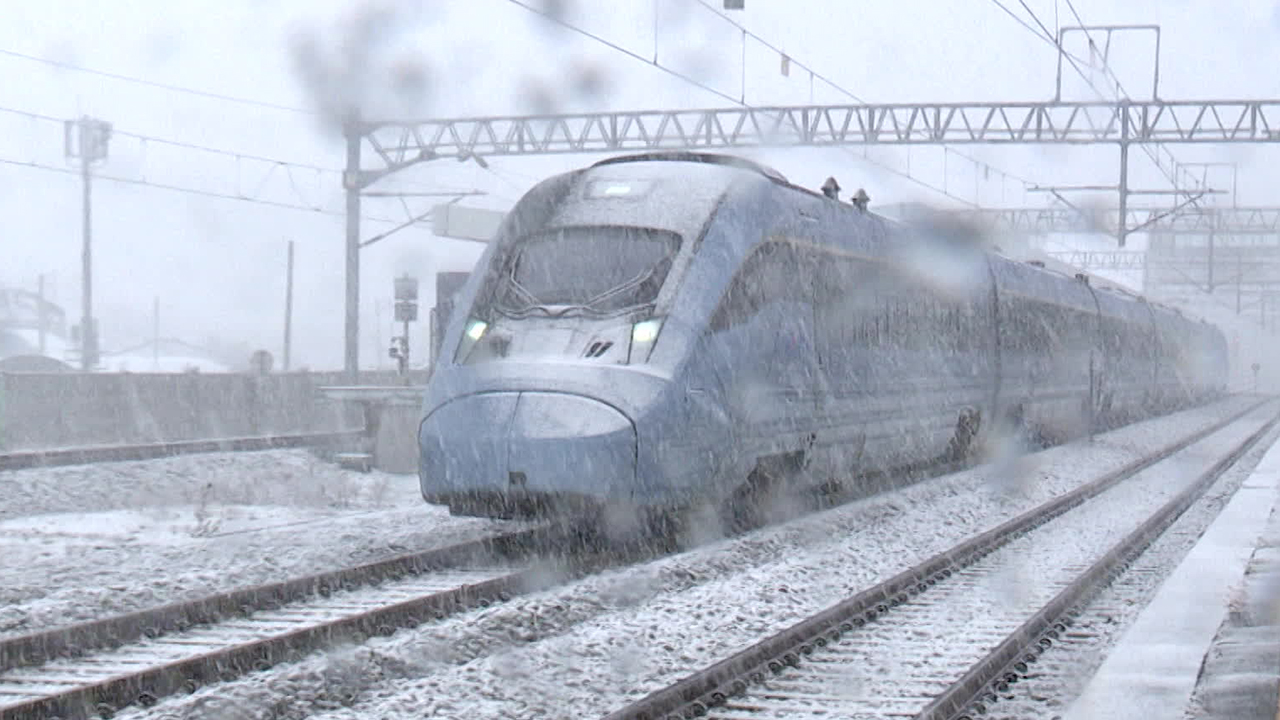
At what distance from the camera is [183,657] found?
23.7ft

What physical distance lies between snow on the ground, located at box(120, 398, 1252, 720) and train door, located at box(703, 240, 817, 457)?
0.82 meters

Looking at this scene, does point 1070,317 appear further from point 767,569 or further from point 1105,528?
point 767,569

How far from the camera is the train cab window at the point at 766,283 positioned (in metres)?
11.7

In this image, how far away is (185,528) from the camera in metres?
13.6

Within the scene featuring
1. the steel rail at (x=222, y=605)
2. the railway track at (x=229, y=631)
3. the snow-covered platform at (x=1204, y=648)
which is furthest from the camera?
the steel rail at (x=222, y=605)

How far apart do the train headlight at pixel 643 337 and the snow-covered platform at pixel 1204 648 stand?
3.63 meters

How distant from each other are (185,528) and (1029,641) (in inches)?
311

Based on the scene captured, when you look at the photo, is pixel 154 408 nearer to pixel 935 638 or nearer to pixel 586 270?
pixel 586 270

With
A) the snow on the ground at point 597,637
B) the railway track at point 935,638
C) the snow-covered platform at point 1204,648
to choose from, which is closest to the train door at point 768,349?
the snow on the ground at point 597,637

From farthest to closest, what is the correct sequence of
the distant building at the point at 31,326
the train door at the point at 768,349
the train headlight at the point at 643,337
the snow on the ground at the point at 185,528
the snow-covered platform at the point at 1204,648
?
the distant building at the point at 31,326, the train door at the point at 768,349, the train headlight at the point at 643,337, the snow on the ground at the point at 185,528, the snow-covered platform at the point at 1204,648

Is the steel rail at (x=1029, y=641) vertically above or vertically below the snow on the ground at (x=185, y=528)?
above

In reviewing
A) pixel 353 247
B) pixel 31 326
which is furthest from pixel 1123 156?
pixel 31 326

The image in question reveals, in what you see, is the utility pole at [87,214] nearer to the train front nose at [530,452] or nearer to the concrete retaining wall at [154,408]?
the concrete retaining wall at [154,408]

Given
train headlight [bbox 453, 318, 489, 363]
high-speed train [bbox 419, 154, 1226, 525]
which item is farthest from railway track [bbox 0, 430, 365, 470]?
train headlight [bbox 453, 318, 489, 363]
